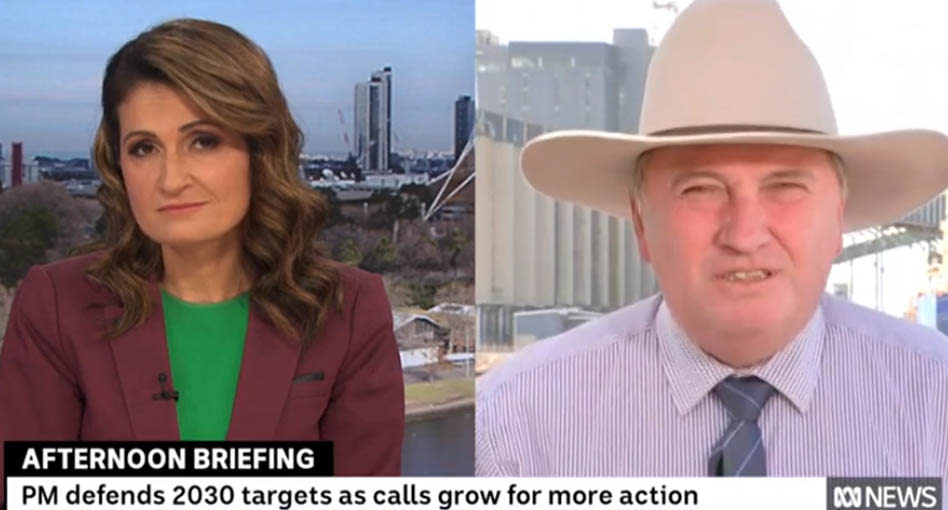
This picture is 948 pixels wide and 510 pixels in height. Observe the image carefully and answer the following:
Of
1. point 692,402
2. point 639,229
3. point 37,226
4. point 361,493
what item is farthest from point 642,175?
point 37,226

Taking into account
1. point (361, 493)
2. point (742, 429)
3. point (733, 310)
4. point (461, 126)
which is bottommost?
point (361, 493)

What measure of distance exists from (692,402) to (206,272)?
103cm

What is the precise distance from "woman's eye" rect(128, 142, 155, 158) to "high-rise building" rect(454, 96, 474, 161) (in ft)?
2.03

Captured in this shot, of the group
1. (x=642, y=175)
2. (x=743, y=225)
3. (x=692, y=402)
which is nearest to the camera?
(x=743, y=225)

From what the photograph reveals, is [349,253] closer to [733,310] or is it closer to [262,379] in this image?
[262,379]

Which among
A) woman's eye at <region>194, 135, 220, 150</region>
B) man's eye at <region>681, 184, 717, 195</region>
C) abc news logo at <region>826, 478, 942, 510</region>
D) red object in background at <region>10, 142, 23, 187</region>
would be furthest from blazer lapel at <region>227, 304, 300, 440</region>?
abc news logo at <region>826, 478, 942, 510</region>

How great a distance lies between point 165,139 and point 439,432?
0.82 m

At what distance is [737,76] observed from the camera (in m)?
2.14

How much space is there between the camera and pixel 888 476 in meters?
2.31

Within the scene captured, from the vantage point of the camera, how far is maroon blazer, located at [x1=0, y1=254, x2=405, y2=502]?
2203 mm

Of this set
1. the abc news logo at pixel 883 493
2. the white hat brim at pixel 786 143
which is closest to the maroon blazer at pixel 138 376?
the white hat brim at pixel 786 143

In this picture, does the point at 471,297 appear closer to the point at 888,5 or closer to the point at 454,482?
the point at 454,482

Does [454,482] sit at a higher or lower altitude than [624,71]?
lower

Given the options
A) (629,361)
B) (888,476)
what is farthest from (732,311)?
(888,476)
